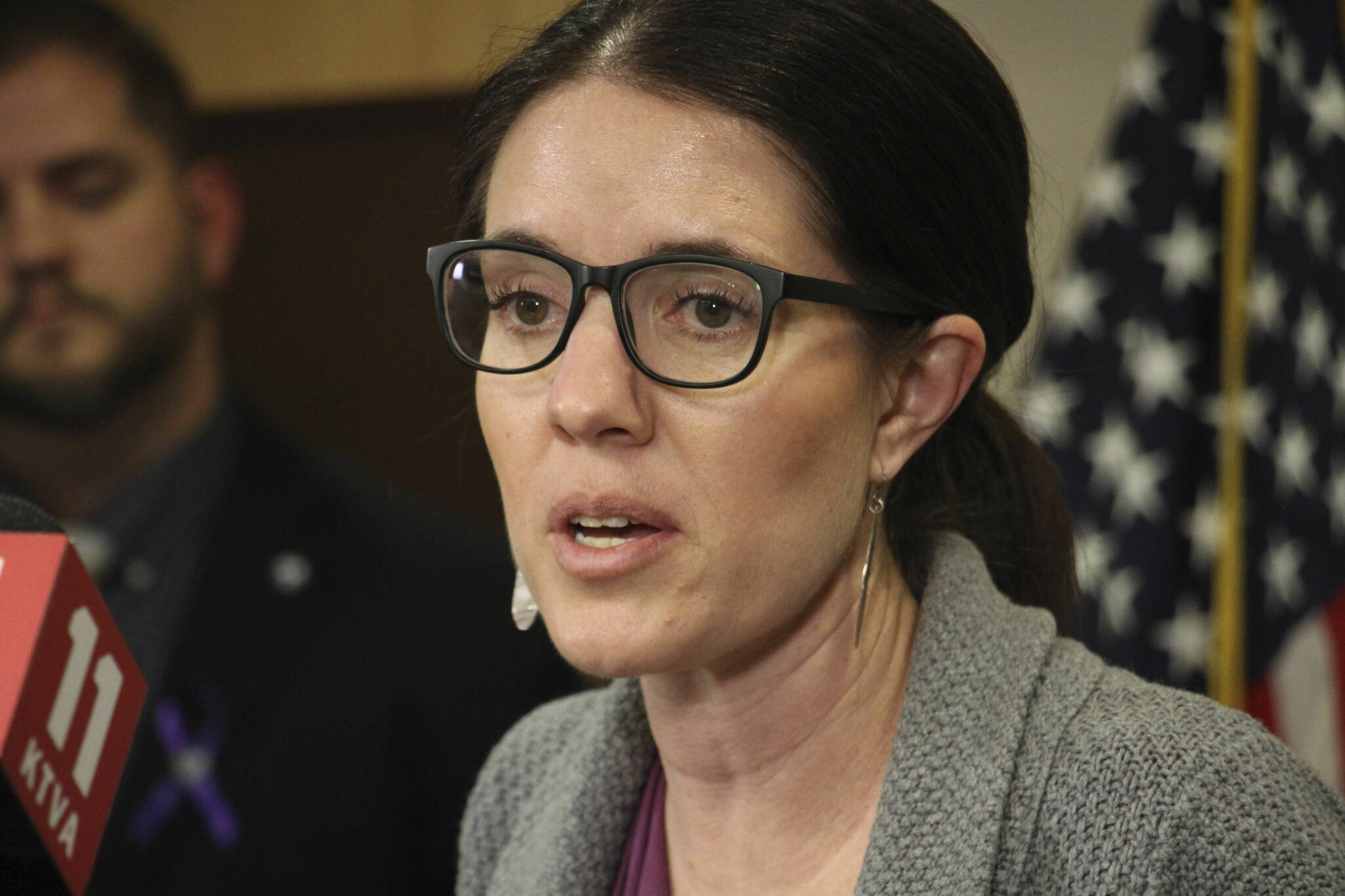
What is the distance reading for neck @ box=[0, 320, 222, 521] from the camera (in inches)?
102

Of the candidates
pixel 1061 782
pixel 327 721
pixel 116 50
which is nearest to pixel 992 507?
pixel 1061 782

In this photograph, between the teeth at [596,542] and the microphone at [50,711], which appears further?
the teeth at [596,542]

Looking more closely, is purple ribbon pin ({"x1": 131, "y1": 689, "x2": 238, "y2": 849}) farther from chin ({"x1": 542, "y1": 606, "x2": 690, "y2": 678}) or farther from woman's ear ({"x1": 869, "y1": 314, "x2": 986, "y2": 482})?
woman's ear ({"x1": 869, "y1": 314, "x2": 986, "y2": 482})

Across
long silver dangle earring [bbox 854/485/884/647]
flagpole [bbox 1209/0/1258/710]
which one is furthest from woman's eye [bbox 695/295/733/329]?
flagpole [bbox 1209/0/1258/710]

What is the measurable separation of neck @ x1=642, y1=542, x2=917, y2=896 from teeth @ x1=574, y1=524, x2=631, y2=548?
0.70 ft

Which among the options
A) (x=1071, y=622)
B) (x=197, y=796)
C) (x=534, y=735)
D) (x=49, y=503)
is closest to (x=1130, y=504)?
(x=1071, y=622)

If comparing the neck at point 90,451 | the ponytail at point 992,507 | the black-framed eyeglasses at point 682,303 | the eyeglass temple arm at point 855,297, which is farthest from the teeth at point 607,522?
the neck at point 90,451

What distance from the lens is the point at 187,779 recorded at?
8.25 feet

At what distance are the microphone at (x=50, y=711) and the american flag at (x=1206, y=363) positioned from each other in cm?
196

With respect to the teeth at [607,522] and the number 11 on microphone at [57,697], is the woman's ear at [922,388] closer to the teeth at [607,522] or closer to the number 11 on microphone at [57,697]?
the teeth at [607,522]

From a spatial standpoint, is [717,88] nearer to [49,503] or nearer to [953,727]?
[953,727]

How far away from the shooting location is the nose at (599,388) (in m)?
1.09

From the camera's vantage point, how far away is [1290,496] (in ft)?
8.14

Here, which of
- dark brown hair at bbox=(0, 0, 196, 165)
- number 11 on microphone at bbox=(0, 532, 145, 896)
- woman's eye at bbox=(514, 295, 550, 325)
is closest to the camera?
number 11 on microphone at bbox=(0, 532, 145, 896)
